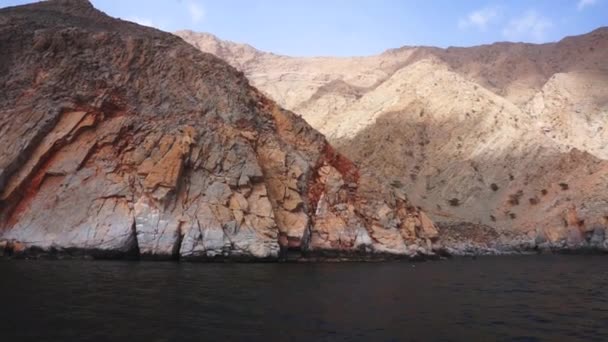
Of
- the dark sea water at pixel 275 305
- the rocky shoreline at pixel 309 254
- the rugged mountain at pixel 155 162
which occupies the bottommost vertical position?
the rocky shoreline at pixel 309 254

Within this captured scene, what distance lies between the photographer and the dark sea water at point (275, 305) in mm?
15648

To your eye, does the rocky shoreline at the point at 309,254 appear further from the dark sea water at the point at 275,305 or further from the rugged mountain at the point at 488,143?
the dark sea water at the point at 275,305

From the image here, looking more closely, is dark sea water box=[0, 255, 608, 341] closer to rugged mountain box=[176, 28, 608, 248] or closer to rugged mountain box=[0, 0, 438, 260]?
rugged mountain box=[0, 0, 438, 260]

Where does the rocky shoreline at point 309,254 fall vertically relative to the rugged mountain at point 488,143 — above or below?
below

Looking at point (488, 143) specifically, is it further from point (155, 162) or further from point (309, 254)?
point (155, 162)

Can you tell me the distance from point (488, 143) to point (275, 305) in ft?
263

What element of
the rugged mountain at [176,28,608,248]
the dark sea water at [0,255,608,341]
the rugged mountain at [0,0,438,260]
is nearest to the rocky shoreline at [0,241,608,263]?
the rugged mountain at [0,0,438,260]

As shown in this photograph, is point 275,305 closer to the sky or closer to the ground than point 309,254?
closer to the sky

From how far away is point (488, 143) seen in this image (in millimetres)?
92500

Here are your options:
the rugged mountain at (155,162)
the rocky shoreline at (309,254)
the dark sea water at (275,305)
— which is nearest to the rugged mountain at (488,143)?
the rocky shoreline at (309,254)

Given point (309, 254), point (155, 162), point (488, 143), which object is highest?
point (488, 143)

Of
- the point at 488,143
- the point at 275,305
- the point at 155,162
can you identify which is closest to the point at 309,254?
the point at 155,162

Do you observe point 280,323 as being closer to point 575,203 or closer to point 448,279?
point 448,279

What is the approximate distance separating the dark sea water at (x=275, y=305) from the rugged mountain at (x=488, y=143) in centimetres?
2810
